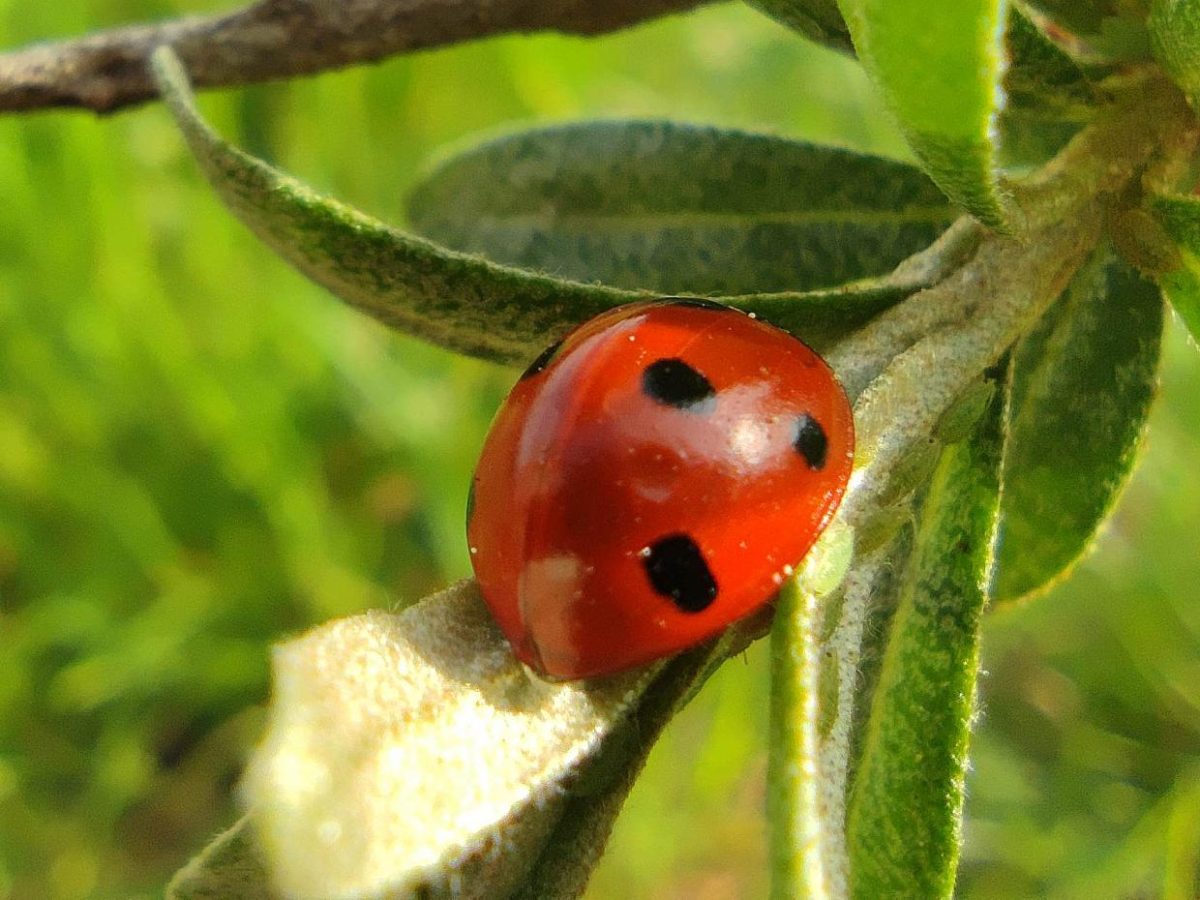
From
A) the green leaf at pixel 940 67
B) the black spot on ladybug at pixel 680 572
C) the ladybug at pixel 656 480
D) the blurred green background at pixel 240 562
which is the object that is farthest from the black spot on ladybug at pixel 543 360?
the blurred green background at pixel 240 562

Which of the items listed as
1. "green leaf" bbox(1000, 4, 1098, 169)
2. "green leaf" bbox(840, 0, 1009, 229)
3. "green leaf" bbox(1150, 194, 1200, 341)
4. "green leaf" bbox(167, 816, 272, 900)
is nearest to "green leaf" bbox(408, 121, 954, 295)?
"green leaf" bbox(1000, 4, 1098, 169)

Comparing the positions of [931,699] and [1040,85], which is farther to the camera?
[1040,85]

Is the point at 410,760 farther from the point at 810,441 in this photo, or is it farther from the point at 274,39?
the point at 274,39

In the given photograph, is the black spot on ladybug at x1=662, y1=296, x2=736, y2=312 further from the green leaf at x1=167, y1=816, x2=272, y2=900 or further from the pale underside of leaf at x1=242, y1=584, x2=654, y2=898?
the green leaf at x1=167, y1=816, x2=272, y2=900

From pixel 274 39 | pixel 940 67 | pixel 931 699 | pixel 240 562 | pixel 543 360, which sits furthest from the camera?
pixel 240 562

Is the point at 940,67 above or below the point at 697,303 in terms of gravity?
above

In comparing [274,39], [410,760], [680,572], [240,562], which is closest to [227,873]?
[410,760]

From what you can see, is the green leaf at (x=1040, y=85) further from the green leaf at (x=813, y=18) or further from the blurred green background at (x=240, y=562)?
the blurred green background at (x=240, y=562)
